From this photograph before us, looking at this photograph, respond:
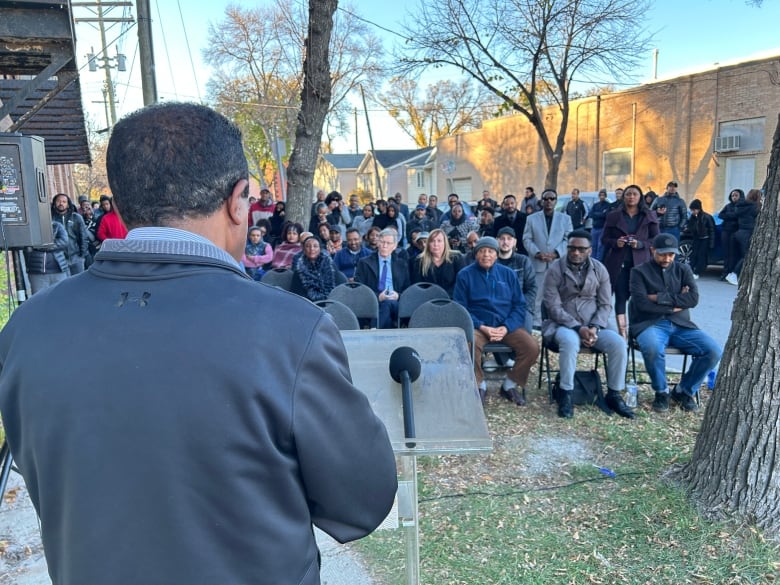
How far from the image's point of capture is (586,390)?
211 inches

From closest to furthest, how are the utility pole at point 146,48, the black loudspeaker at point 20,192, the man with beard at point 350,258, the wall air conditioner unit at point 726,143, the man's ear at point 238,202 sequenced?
the man's ear at point 238,202
the black loudspeaker at point 20,192
the man with beard at point 350,258
the utility pole at point 146,48
the wall air conditioner unit at point 726,143

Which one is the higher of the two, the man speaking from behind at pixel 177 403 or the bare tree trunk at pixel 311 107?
the bare tree trunk at pixel 311 107

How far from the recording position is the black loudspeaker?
12.8 ft

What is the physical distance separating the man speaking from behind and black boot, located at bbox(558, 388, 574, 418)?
4262 millimetres

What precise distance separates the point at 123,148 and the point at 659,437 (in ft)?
14.5

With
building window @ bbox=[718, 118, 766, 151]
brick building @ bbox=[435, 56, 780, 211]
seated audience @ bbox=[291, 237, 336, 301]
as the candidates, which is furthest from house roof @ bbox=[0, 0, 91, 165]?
building window @ bbox=[718, 118, 766, 151]

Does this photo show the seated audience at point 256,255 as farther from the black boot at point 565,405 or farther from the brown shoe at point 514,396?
the black boot at point 565,405

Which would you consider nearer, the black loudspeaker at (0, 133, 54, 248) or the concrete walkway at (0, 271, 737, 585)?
the concrete walkway at (0, 271, 737, 585)

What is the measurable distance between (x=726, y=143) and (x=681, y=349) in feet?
58.2

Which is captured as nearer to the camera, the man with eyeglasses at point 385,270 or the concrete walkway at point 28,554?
the concrete walkway at point 28,554

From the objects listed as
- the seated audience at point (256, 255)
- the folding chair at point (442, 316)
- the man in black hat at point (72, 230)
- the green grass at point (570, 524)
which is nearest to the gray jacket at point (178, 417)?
the green grass at point (570, 524)

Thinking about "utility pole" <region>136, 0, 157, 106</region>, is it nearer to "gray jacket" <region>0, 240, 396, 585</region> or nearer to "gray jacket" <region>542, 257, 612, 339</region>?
"gray jacket" <region>542, 257, 612, 339</region>

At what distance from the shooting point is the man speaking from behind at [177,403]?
3.27 feet

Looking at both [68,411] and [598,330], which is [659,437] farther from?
[68,411]
